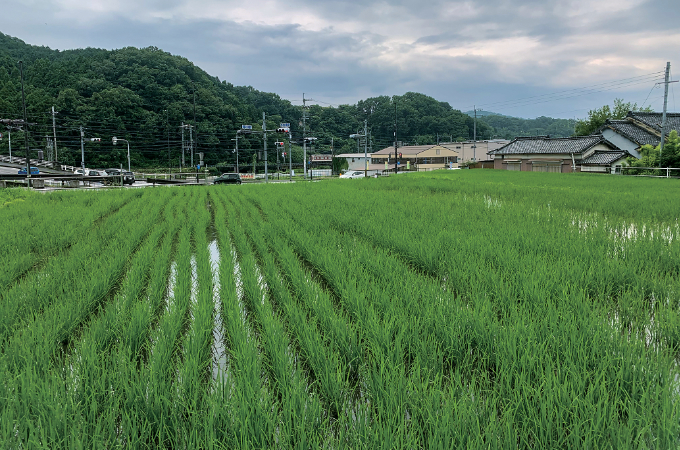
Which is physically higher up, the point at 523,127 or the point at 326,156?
the point at 523,127

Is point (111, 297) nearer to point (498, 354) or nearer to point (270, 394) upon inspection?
point (270, 394)

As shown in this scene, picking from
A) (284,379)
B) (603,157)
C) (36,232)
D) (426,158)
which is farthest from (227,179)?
(426,158)

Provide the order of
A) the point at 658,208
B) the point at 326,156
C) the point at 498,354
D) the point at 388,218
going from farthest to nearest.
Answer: the point at 326,156 → the point at 658,208 → the point at 388,218 → the point at 498,354

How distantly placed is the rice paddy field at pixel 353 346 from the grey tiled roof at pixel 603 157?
95.4 feet

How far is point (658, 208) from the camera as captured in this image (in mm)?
8578

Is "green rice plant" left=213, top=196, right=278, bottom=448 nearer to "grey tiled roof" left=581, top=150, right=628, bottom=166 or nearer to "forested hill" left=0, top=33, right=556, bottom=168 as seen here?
"grey tiled roof" left=581, top=150, right=628, bottom=166

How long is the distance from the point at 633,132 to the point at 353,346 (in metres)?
40.9

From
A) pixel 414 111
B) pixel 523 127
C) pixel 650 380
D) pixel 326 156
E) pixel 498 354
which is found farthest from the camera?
pixel 523 127

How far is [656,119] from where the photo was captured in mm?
33906

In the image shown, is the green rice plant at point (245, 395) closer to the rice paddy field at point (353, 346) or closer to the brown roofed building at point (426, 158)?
the rice paddy field at point (353, 346)

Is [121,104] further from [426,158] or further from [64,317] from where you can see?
[64,317]

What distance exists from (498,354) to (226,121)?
59.5 metres

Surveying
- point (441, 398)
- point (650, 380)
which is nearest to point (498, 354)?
point (441, 398)

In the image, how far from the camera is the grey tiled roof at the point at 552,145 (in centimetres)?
3312
